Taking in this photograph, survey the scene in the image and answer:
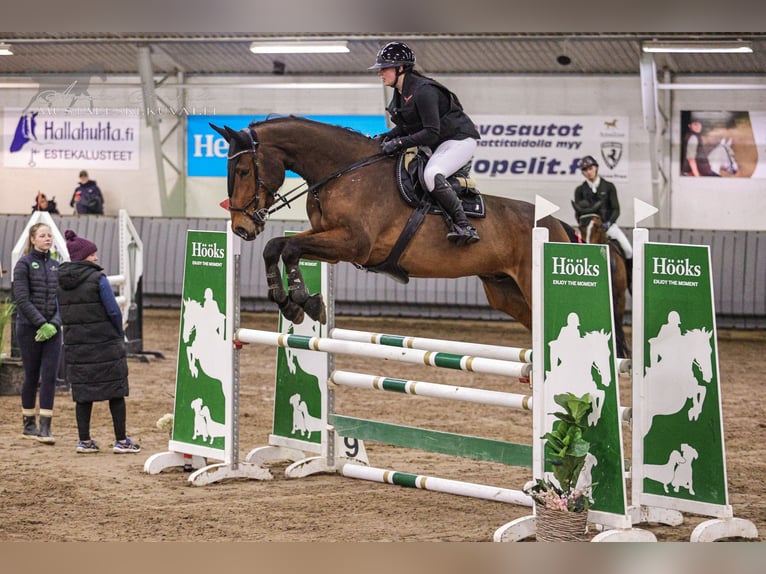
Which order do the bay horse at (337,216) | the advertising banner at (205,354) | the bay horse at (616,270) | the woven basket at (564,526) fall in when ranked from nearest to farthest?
the woven basket at (564,526) < the bay horse at (337,216) < the advertising banner at (205,354) < the bay horse at (616,270)

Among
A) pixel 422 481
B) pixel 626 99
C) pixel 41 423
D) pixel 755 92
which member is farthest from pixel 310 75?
pixel 422 481

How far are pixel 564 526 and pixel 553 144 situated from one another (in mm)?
10529

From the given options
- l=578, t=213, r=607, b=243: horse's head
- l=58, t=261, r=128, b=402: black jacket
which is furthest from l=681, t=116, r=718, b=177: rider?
l=58, t=261, r=128, b=402: black jacket

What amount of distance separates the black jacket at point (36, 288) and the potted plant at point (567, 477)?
3514 mm

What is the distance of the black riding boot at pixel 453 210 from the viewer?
4973 millimetres

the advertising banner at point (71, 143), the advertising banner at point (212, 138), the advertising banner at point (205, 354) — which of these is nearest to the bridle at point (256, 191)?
the advertising banner at point (205, 354)

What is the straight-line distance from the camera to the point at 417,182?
5113 millimetres

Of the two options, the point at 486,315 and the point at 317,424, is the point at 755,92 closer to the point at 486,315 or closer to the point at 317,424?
the point at 486,315

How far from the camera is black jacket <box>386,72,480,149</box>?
193 inches

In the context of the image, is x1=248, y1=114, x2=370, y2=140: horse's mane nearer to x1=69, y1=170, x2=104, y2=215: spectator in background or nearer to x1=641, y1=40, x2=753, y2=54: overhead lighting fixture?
x1=641, y1=40, x2=753, y2=54: overhead lighting fixture

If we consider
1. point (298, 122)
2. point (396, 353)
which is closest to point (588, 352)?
point (396, 353)

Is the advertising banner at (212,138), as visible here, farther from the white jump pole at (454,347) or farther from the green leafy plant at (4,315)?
the white jump pole at (454,347)

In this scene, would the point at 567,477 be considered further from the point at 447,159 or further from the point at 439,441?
the point at 447,159

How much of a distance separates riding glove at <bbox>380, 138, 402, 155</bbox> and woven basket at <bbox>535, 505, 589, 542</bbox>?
189 centimetres
